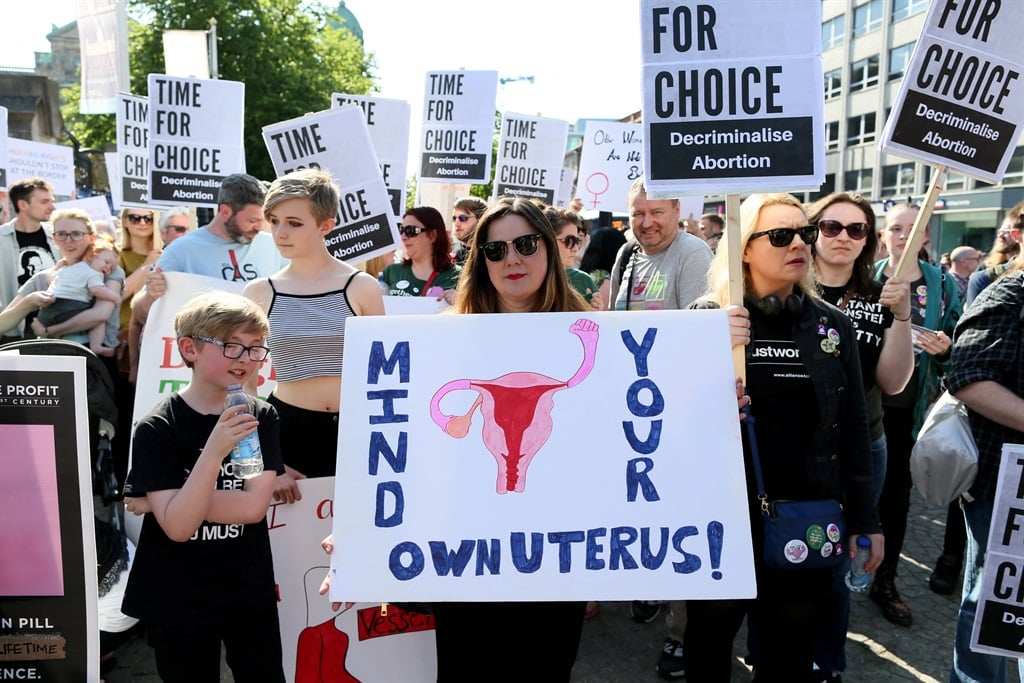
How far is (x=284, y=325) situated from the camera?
129 inches

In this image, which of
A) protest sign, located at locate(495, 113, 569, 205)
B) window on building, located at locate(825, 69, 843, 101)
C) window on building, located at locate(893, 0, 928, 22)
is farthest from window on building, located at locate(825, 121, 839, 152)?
protest sign, located at locate(495, 113, 569, 205)

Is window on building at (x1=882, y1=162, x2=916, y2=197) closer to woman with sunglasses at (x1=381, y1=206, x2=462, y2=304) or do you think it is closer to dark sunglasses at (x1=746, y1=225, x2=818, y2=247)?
woman with sunglasses at (x1=381, y1=206, x2=462, y2=304)

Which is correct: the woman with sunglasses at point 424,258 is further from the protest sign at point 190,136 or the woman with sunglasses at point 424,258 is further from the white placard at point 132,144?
the white placard at point 132,144

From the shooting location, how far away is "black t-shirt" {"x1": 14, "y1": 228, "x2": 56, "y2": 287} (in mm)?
6332

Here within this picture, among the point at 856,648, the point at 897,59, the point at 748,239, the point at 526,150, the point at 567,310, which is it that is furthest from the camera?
the point at 897,59

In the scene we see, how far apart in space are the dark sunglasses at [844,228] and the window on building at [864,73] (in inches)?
1648

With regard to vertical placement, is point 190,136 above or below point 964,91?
above

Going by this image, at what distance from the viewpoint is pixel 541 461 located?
2.28 m

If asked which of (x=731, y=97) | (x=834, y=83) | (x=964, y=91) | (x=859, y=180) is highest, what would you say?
(x=834, y=83)

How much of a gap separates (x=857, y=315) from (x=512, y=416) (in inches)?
85.7

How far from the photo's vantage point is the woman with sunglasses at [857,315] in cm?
342

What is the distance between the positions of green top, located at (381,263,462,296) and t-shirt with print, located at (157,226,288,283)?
0.73m

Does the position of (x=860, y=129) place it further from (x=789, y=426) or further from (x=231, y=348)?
(x=231, y=348)

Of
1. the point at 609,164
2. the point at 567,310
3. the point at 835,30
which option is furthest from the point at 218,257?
the point at 835,30
